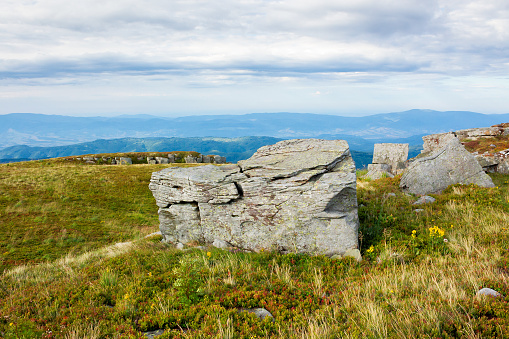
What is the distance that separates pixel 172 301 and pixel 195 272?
1051mm

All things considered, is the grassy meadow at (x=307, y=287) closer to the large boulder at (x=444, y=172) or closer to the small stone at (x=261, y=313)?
the small stone at (x=261, y=313)

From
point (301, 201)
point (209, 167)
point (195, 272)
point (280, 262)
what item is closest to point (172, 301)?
point (195, 272)

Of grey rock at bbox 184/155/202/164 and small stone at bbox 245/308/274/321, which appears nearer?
small stone at bbox 245/308/274/321

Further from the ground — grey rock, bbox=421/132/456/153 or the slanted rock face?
grey rock, bbox=421/132/456/153

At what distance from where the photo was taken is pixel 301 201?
40.2 ft

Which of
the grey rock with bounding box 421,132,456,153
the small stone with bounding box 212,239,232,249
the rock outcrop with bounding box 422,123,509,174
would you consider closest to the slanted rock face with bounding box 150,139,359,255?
the small stone with bounding box 212,239,232,249

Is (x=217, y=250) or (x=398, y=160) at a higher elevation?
(x=398, y=160)

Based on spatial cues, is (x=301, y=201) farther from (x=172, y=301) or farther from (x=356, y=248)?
(x=172, y=301)

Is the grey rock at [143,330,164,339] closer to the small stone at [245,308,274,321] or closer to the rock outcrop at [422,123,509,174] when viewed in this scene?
the small stone at [245,308,274,321]

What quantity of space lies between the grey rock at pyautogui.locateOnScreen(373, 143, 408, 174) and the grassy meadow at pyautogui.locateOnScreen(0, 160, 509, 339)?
14.0 meters

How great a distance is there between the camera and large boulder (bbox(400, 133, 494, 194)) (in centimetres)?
1783

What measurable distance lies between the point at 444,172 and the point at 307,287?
1502cm

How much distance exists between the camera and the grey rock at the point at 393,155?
29.9m

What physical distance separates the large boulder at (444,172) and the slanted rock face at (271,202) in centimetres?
674
